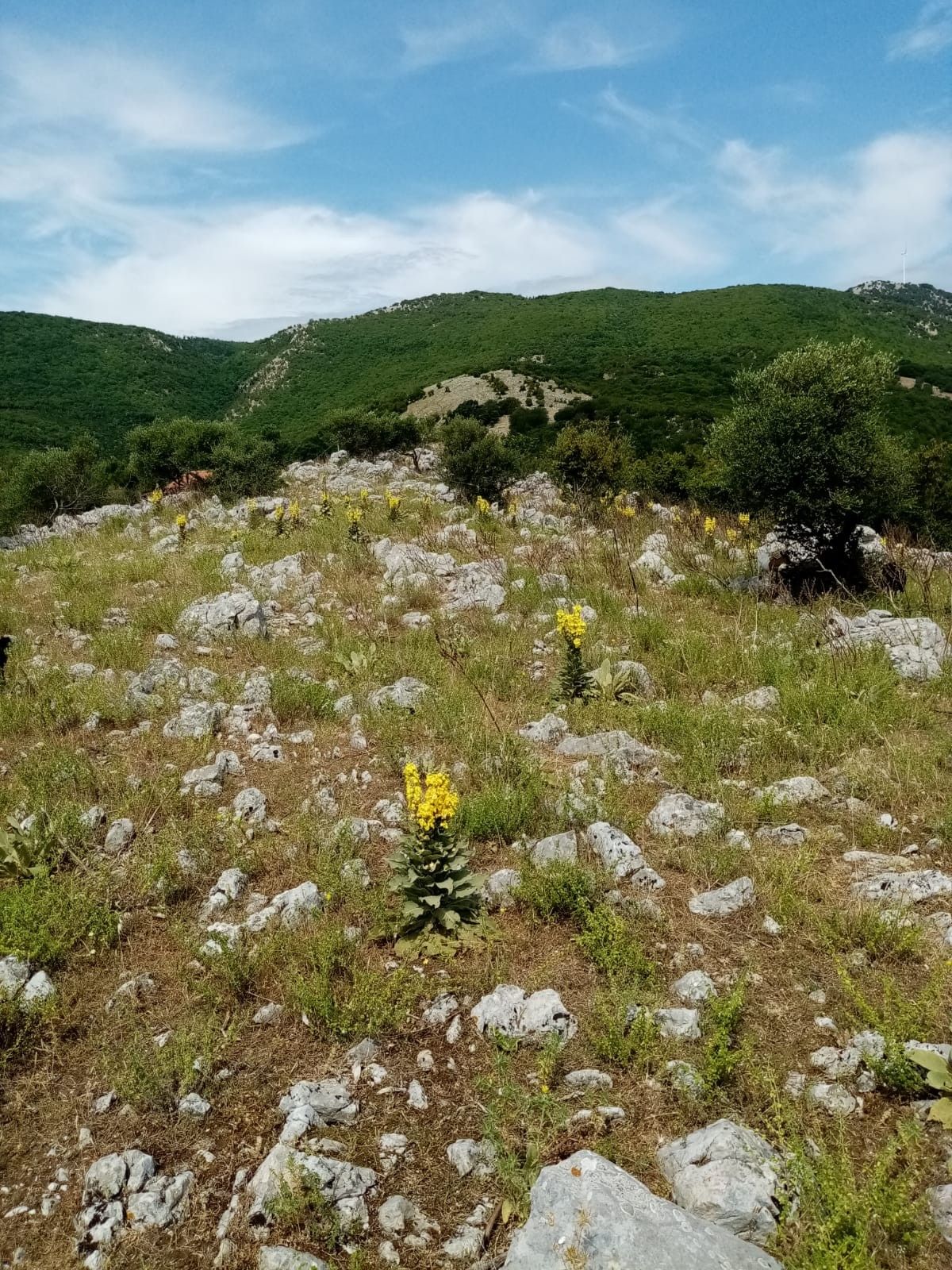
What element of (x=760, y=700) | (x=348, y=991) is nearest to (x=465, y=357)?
(x=760, y=700)

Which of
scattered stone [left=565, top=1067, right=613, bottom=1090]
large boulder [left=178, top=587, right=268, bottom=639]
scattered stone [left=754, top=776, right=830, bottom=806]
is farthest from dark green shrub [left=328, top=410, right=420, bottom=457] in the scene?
scattered stone [left=565, top=1067, right=613, bottom=1090]

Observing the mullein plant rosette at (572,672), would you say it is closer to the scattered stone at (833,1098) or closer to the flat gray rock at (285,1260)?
the scattered stone at (833,1098)

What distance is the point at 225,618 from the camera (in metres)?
9.23

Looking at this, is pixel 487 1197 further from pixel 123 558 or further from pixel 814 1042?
pixel 123 558

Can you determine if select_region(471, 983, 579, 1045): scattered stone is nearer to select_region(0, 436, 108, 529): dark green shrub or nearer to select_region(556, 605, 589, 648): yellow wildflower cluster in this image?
select_region(556, 605, 589, 648): yellow wildflower cluster

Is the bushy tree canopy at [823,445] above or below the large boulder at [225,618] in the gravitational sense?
above

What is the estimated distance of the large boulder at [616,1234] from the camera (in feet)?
7.66

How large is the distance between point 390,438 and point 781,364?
80.8 ft

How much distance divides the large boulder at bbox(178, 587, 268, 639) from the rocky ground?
0.41 m

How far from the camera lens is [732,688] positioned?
7.58m

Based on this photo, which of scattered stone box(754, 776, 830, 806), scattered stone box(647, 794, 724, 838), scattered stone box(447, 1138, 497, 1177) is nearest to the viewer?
scattered stone box(447, 1138, 497, 1177)

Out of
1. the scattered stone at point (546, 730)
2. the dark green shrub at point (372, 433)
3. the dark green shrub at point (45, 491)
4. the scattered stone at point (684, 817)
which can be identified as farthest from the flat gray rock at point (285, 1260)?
the dark green shrub at point (372, 433)

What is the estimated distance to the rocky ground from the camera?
271 cm

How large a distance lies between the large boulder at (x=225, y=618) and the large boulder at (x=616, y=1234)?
7427 mm
